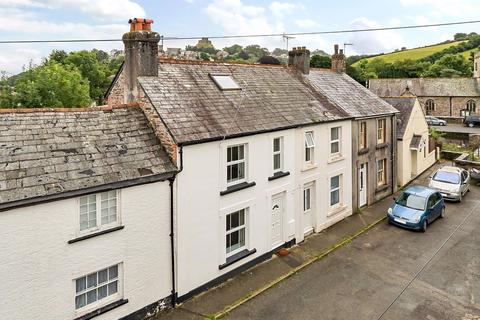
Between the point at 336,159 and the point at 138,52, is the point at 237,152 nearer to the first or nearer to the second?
the point at 138,52

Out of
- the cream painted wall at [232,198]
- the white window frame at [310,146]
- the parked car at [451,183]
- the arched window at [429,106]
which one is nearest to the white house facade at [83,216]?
the cream painted wall at [232,198]

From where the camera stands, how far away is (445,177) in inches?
941

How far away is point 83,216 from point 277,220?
828 cm

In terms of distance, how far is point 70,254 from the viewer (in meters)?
9.39

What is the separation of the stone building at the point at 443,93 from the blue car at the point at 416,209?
48233mm

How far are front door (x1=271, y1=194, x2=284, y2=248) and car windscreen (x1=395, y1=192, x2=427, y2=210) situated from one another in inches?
293

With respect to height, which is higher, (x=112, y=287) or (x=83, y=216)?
(x=83, y=216)

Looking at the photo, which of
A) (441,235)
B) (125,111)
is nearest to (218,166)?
(125,111)

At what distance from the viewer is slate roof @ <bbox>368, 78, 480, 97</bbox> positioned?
6288 centimetres

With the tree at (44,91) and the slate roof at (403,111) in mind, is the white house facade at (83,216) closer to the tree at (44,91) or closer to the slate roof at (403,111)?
the slate roof at (403,111)

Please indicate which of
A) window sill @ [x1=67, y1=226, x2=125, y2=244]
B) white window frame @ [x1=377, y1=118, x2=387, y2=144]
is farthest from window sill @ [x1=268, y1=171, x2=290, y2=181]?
white window frame @ [x1=377, y1=118, x2=387, y2=144]

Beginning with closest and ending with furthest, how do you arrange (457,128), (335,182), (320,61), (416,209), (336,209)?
(416,209), (336,209), (335,182), (457,128), (320,61)

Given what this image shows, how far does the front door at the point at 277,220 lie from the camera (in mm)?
15562

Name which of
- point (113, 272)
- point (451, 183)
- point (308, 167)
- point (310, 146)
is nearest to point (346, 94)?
point (310, 146)
